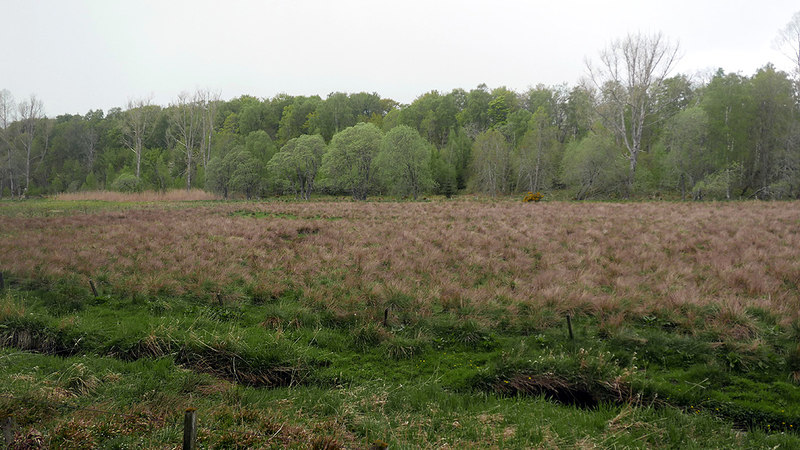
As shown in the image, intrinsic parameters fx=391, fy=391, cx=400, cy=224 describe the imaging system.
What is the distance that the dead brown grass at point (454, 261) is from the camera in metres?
8.77

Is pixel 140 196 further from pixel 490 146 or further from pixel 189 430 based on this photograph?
pixel 189 430

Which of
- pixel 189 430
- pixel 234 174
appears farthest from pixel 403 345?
pixel 234 174

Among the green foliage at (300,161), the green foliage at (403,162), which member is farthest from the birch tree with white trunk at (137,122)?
the green foliage at (403,162)

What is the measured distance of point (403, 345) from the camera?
23.0 ft

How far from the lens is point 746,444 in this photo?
4535 millimetres

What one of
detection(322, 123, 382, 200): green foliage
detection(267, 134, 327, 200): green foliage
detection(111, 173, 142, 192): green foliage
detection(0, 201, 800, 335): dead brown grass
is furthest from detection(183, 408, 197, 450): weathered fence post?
detection(111, 173, 142, 192): green foliage

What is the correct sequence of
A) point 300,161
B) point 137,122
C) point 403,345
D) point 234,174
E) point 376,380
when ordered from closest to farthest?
point 376,380
point 403,345
point 300,161
point 234,174
point 137,122

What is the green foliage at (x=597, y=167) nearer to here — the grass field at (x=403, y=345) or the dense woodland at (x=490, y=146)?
the dense woodland at (x=490, y=146)

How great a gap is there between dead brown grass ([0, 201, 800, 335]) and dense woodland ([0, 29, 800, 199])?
27.7 m

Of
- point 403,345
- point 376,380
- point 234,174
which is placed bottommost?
point 376,380

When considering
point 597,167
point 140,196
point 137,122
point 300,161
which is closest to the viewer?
point 597,167

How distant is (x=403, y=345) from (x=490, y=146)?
2042 inches

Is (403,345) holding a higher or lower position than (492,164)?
lower

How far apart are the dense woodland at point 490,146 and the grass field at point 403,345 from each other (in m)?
35.3
